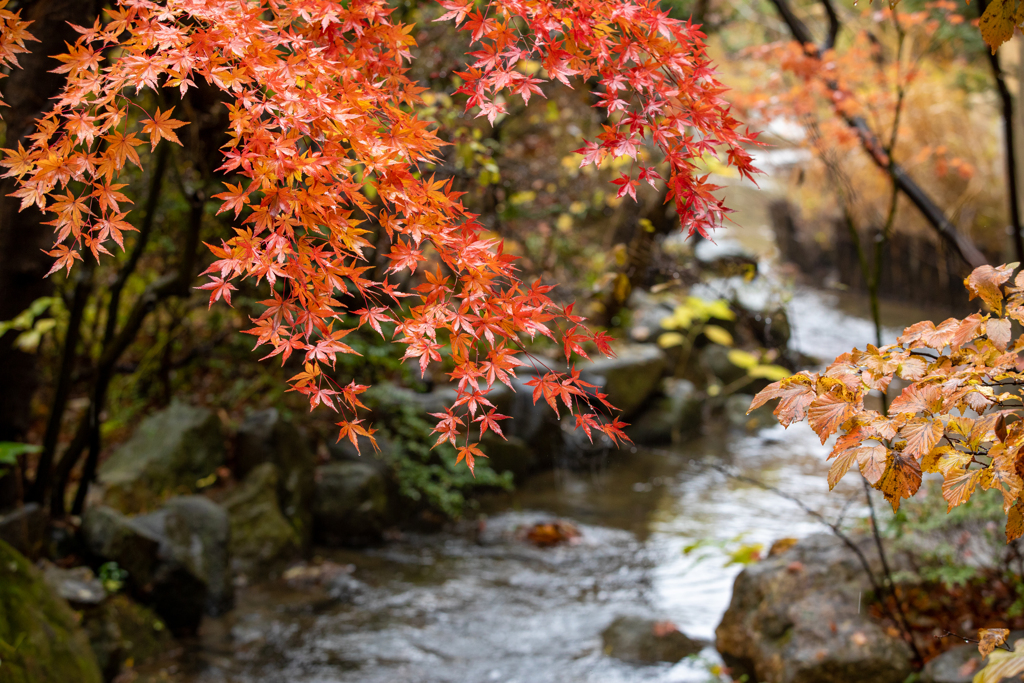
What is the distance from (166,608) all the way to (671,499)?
391 cm

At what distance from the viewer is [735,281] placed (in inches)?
373

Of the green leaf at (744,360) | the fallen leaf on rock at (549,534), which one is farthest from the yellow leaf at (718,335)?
the fallen leaf on rock at (549,534)

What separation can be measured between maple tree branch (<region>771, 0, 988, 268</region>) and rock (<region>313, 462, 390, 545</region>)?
3.84 meters

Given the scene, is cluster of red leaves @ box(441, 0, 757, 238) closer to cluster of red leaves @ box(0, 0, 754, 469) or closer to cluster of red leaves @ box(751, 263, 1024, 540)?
cluster of red leaves @ box(0, 0, 754, 469)

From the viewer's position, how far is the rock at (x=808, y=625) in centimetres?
278

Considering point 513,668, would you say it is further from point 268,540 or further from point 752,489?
point 752,489

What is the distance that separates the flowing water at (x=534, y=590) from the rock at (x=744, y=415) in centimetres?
80

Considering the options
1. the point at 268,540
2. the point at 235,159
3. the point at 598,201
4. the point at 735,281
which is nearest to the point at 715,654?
the point at 268,540

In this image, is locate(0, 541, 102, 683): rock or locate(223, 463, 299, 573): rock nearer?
locate(0, 541, 102, 683): rock

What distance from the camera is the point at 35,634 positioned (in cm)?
244

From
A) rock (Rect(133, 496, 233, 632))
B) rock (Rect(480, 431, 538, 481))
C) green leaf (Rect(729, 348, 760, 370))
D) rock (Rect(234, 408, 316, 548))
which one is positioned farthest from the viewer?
green leaf (Rect(729, 348, 760, 370))

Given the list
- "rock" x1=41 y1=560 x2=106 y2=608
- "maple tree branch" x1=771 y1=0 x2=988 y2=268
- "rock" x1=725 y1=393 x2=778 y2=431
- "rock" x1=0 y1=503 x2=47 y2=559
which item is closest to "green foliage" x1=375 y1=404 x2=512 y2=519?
"rock" x1=41 y1=560 x2=106 y2=608

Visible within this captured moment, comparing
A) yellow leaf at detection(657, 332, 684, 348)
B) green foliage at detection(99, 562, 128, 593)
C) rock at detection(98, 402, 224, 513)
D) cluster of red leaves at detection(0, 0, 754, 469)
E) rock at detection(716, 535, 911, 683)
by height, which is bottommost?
rock at detection(716, 535, 911, 683)

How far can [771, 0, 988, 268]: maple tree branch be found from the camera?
146 inches
